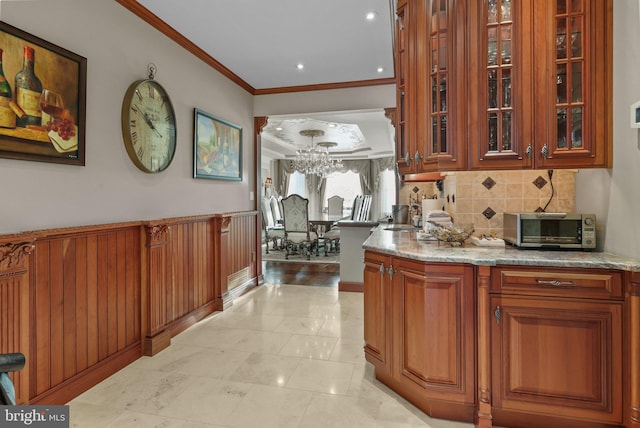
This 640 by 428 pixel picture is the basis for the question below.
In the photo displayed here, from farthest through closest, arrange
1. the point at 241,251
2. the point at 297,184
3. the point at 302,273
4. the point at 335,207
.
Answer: the point at 297,184
the point at 335,207
the point at 302,273
the point at 241,251

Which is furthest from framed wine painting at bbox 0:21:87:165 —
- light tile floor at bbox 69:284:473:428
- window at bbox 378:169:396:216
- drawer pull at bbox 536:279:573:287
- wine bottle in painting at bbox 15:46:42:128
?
window at bbox 378:169:396:216

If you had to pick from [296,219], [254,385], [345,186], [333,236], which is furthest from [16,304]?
[345,186]

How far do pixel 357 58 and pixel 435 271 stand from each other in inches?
104

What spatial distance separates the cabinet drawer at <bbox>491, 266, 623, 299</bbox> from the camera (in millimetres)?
1679

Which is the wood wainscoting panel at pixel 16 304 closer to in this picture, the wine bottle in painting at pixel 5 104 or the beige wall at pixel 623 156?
the wine bottle in painting at pixel 5 104

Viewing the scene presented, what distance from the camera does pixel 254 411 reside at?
→ 196cm

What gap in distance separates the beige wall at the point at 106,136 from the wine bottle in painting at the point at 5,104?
199 mm

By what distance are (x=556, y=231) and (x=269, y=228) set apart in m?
5.79

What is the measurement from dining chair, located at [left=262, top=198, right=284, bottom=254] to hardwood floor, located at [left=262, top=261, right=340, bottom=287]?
2.46ft

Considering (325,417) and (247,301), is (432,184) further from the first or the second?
(325,417)

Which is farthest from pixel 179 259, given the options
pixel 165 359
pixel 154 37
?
pixel 154 37

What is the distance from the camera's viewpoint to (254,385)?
223cm

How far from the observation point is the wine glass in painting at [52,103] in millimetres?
1934

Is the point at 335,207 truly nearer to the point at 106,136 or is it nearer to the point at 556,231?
the point at 106,136
